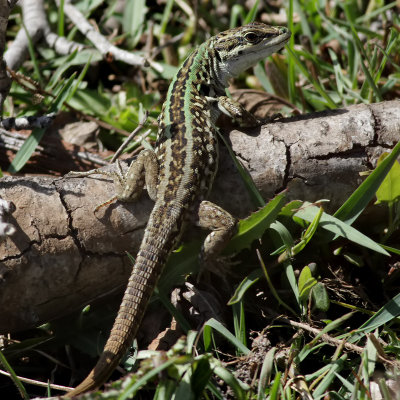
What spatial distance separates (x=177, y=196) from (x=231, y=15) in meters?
3.19

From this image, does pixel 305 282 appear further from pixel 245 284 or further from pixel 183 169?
pixel 183 169

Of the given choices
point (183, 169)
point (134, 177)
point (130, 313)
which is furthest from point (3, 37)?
point (130, 313)

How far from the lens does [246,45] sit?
4.28 m

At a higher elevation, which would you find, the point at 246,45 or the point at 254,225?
the point at 246,45

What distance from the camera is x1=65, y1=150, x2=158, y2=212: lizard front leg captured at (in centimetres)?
311

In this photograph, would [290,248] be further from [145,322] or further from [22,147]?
[22,147]

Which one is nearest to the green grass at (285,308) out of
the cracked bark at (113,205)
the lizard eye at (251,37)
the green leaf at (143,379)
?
the green leaf at (143,379)

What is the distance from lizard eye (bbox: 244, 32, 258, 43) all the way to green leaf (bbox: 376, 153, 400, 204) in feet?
5.23

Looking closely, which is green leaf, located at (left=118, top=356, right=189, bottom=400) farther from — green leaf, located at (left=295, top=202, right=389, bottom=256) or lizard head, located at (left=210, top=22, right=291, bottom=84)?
lizard head, located at (left=210, top=22, right=291, bottom=84)

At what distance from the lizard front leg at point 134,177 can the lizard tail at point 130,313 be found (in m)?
0.32

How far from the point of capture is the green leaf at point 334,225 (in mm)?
3055

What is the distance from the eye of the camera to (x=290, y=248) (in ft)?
10.2

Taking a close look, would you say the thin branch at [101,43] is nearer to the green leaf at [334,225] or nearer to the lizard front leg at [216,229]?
the lizard front leg at [216,229]

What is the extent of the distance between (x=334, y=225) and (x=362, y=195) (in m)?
0.23
